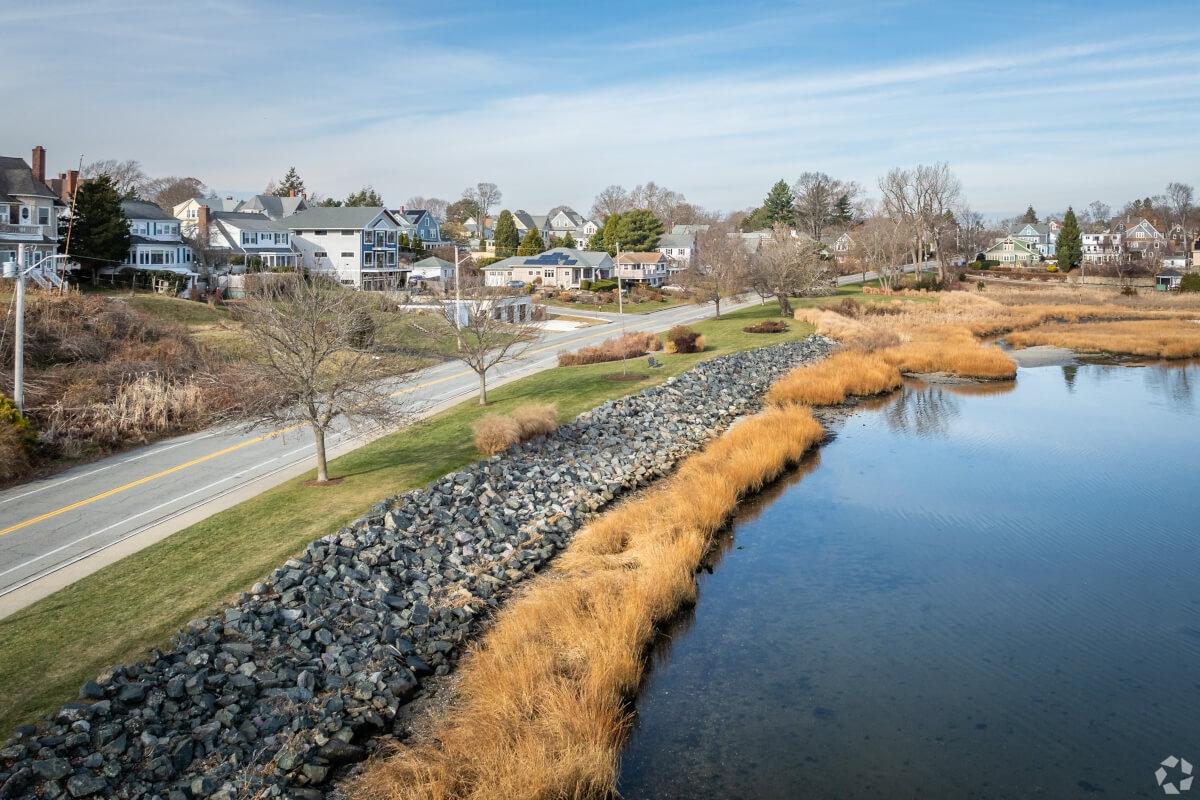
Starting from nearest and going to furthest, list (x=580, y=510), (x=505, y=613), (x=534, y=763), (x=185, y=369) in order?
1. (x=534, y=763)
2. (x=505, y=613)
3. (x=580, y=510)
4. (x=185, y=369)

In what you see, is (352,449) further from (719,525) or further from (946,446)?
(946,446)

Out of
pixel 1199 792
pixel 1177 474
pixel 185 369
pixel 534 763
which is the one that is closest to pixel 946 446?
pixel 1177 474

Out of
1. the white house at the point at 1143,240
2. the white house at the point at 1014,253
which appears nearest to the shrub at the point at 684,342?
the white house at the point at 1143,240

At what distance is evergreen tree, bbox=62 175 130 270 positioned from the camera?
176 ft

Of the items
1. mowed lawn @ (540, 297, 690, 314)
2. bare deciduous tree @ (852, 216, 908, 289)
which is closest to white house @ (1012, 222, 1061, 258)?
bare deciduous tree @ (852, 216, 908, 289)

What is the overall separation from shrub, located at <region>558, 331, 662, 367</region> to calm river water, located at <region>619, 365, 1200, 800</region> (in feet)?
61.3

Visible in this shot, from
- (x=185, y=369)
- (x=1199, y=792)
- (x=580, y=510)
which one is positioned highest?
(x=185, y=369)

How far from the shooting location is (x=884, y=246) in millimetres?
90312

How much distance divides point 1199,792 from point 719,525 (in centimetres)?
1139

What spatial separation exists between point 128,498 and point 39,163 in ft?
147

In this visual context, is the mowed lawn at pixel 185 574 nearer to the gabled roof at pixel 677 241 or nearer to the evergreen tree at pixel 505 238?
the evergreen tree at pixel 505 238

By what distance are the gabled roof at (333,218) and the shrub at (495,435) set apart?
58121mm

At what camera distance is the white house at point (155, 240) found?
222 ft

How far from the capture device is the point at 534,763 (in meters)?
10.8
